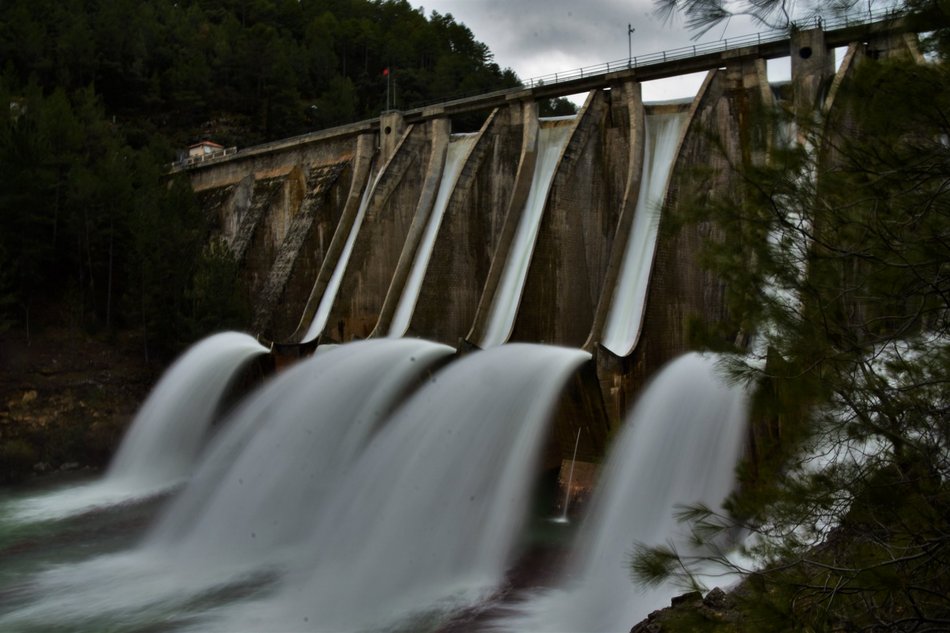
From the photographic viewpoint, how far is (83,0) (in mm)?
50406

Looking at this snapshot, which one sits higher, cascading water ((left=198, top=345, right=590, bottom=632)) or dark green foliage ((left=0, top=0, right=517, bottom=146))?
dark green foliage ((left=0, top=0, right=517, bottom=146))

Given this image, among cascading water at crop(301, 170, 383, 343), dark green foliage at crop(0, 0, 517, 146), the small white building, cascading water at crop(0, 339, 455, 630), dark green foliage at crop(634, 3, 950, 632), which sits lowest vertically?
cascading water at crop(0, 339, 455, 630)

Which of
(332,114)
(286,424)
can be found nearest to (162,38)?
(332,114)

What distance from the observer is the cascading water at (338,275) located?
68.4 ft

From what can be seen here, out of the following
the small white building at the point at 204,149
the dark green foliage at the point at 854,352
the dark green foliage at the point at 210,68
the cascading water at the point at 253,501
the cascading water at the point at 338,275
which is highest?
the dark green foliage at the point at 210,68

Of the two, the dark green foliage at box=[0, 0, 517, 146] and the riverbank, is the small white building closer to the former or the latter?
the dark green foliage at box=[0, 0, 517, 146]

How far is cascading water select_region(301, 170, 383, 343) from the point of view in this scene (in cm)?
2086

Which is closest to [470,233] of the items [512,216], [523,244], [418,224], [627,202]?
[418,224]

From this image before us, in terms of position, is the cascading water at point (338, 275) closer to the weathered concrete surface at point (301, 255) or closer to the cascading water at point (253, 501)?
the weathered concrete surface at point (301, 255)

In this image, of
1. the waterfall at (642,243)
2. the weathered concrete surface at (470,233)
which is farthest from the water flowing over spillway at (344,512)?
the weathered concrete surface at (470,233)

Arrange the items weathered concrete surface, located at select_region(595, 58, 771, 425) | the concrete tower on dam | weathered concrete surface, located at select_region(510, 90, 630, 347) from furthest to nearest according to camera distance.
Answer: weathered concrete surface, located at select_region(510, 90, 630, 347)
the concrete tower on dam
weathered concrete surface, located at select_region(595, 58, 771, 425)

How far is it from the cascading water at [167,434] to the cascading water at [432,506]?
657cm

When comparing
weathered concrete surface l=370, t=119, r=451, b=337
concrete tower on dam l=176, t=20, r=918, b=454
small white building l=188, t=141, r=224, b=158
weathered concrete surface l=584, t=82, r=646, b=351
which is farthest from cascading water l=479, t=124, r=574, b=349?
small white building l=188, t=141, r=224, b=158

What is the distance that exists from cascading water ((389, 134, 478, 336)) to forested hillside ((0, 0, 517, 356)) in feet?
18.3
